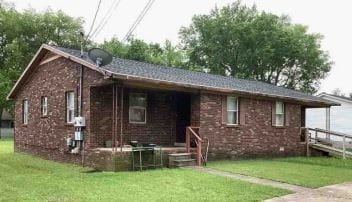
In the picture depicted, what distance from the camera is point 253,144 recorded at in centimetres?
1873

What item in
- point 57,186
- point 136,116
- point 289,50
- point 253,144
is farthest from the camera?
point 289,50

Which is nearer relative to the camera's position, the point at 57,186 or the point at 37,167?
the point at 57,186

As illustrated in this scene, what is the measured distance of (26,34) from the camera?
45094 millimetres

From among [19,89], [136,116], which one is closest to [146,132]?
[136,116]

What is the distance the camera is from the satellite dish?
1385 centimetres

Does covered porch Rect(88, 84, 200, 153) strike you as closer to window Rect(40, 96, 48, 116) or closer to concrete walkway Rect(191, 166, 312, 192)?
concrete walkway Rect(191, 166, 312, 192)

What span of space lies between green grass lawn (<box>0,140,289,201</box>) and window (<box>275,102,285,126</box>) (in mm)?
8307

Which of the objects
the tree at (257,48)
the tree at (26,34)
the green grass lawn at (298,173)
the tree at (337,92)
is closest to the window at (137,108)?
the green grass lawn at (298,173)

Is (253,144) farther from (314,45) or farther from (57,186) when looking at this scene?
(314,45)

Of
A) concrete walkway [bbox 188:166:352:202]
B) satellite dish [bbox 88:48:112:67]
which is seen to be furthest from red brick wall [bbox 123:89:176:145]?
concrete walkway [bbox 188:166:352:202]

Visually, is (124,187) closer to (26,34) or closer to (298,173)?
(298,173)

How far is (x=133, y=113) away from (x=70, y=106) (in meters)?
2.45

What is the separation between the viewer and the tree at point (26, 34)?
43.0 m

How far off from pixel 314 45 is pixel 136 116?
116ft
